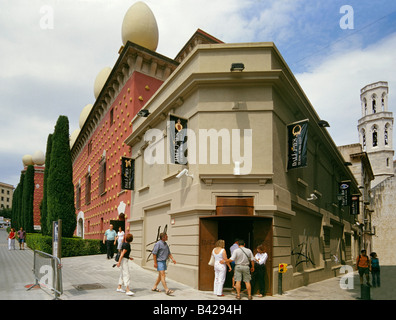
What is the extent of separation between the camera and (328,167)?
23.1m

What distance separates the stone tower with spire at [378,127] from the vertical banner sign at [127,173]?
241 feet

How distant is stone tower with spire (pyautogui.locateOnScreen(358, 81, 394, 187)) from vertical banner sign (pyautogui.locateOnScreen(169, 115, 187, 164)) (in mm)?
77847

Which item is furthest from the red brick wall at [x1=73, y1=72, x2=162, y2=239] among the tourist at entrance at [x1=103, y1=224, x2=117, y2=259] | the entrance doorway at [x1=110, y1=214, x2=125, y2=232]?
the tourist at entrance at [x1=103, y1=224, x2=117, y2=259]

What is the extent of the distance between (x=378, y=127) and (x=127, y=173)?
→ 78.9 metres

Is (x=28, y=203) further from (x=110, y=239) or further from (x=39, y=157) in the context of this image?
(x=39, y=157)

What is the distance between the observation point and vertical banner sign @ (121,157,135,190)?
19.9 m

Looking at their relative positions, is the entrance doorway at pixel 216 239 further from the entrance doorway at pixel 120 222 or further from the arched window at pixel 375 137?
the arched window at pixel 375 137

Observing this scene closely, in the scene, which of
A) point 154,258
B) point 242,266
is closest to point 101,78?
point 154,258

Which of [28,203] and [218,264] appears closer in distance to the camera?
[218,264]

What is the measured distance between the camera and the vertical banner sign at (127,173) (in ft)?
65.4

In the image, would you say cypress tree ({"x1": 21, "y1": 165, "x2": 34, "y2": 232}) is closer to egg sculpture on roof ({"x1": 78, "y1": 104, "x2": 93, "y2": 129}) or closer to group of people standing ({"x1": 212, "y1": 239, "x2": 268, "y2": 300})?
egg sculpture on roof ({"x1": 78, "y1": 104, "x2": 93, "y2": 129})

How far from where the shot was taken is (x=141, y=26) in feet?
80.0
